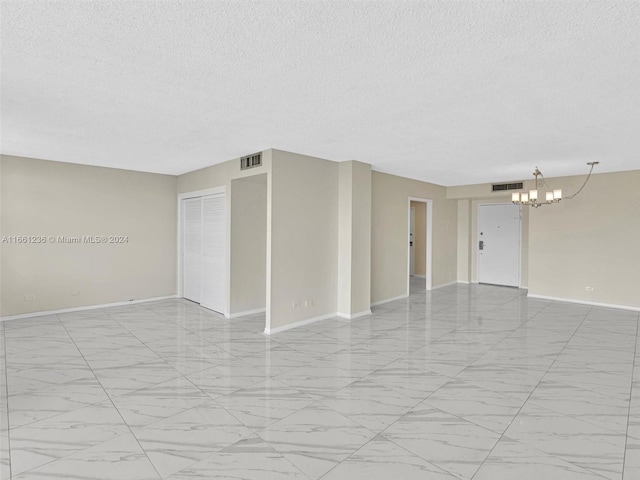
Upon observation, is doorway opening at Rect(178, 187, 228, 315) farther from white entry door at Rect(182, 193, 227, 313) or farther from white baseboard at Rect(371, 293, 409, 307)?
white baseboard at Rect(371, 293, 409, 307)

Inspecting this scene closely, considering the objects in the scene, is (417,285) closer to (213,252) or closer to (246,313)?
(246,313)

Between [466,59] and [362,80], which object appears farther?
[362,80]

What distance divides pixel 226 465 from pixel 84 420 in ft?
4.23

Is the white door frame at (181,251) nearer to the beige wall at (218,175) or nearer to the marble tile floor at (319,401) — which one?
the beige wall at (218,175)

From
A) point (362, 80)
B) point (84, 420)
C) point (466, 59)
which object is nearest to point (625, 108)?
point (466, 59)

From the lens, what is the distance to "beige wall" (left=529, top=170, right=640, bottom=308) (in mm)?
6455

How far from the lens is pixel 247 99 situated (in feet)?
10.0

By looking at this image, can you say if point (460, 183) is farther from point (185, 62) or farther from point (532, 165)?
point (185, 62)

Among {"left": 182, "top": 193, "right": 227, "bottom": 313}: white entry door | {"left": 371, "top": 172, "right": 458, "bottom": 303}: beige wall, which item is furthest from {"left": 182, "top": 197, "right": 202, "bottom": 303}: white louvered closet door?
{"left": 371, "top": 172, "right": 458, "bottom": 303}: beige wall

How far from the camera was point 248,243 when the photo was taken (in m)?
6.02

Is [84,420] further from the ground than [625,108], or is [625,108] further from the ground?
[625,108]

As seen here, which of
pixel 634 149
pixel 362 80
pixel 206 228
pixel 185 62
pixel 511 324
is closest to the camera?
pixel 185 62

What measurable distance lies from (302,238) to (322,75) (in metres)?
3.00

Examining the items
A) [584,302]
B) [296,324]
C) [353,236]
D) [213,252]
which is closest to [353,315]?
[296,324]
